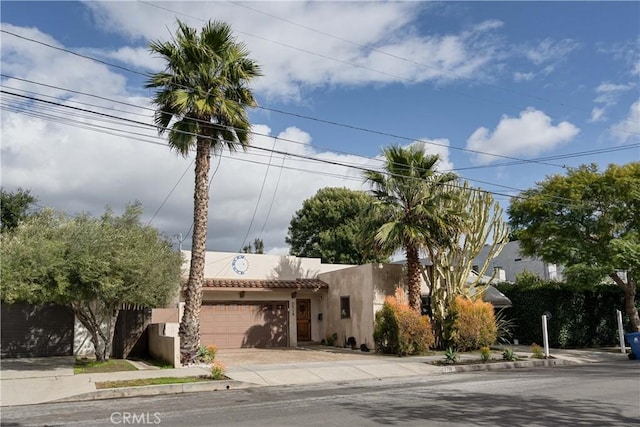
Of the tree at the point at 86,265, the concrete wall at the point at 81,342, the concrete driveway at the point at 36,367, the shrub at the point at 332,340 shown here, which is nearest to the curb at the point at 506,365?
the shrub at the point at 332,340

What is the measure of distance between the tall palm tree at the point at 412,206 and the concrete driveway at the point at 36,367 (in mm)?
11242

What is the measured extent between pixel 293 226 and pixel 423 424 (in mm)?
39694

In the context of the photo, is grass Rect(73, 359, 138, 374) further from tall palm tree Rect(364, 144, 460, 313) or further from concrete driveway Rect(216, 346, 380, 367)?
tall palm tree Rect(364, 144, 460, 313)

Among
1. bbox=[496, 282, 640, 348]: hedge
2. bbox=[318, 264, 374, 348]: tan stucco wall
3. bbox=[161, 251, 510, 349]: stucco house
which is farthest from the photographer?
bbox=[496, 282, 640, 348]: hedge

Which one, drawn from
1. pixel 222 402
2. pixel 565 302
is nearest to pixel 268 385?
pixel 222 402

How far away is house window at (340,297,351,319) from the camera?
23.8 meters

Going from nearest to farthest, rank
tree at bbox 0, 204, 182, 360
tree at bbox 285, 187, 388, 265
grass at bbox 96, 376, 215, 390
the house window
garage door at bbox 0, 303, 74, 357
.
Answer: grass at bbox 96, 376, 215, 390 → tree at bbox 0, 204, 182, 360 → garage door at bbox 0, 303, 74, 357 → the house window → tree at bbox 285, 187, 388, 265

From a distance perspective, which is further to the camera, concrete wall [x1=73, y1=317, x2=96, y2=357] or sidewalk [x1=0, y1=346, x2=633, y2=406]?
concrete wall [x1=73, y1=317, x2=96, y2=357]

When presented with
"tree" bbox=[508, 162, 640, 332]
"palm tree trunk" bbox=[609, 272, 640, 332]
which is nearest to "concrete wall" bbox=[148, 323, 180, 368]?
"tree" bbox=[508, 162, 640, 332]

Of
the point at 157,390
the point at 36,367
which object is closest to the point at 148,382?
the point at 157,390

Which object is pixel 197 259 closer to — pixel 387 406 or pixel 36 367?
pixel 36 367

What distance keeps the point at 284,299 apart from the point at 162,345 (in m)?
8.28

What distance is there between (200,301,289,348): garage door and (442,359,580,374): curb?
10.1 meters

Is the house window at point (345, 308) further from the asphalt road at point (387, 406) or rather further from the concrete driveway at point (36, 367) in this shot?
the concrete driveway at point (36, 367)
